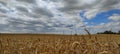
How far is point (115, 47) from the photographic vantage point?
3262mm

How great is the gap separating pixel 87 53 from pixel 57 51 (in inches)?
20.1

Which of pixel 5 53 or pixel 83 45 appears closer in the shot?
pixel 5 53

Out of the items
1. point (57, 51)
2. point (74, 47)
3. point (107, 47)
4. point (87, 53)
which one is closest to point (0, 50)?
point (57, 51)

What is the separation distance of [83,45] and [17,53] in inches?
46.7

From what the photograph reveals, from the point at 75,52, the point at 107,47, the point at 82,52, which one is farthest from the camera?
the point at 107,47

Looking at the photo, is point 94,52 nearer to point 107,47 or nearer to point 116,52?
point 116,52

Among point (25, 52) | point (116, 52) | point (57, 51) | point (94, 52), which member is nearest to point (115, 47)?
point (116, 52)

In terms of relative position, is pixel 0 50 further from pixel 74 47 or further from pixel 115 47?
pixel 115 47

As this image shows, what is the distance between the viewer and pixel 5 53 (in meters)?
3.62

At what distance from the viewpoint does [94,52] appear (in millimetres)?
3244

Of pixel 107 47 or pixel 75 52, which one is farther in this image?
pixel 107 47

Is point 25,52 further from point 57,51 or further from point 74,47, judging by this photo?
point 74,47

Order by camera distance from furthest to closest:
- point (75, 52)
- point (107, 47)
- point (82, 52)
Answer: point (107, 47), point (82, 52), point (75, 52)

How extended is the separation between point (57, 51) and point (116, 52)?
3.09 feet
